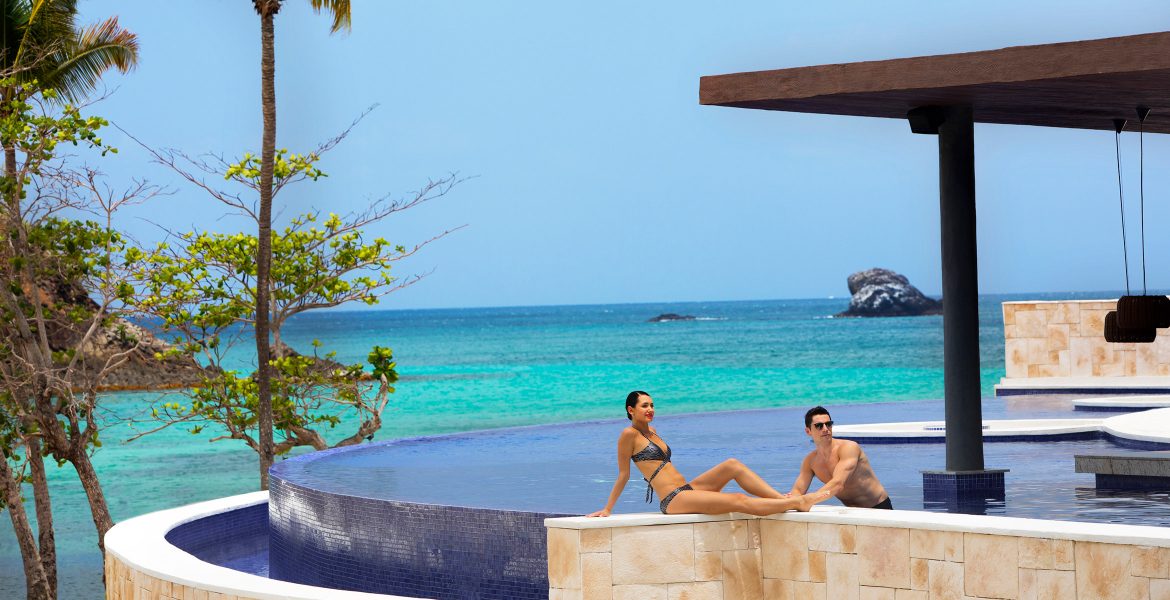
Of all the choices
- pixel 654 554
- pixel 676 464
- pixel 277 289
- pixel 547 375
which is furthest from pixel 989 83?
pixel 547 375

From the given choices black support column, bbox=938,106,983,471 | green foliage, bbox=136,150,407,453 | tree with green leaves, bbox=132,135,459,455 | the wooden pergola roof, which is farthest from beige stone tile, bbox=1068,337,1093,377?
black support column, bbox=938,106,983,471

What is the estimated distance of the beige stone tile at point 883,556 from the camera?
6719 mm

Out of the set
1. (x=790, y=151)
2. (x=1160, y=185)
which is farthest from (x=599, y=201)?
(x=1160, y=185)

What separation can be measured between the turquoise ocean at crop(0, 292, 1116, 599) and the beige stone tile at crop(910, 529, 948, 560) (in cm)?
1975

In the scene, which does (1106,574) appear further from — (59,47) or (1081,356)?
(1081,356)

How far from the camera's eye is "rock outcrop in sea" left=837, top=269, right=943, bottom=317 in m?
91.0

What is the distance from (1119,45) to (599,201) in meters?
79.5

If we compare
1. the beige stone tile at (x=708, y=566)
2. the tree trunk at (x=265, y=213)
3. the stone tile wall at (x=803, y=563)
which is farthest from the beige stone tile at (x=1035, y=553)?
the tree trunk at (x=265, y=213)

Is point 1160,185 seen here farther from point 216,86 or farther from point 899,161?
point 216,86

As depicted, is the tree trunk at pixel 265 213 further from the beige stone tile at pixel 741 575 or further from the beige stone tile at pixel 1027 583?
the beige stone tile at pixel 1027 583

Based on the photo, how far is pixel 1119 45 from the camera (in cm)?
806

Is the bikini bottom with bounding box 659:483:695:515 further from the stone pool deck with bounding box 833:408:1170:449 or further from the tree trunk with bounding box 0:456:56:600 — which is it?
the tree trunk with bounding box 0:456:56:600

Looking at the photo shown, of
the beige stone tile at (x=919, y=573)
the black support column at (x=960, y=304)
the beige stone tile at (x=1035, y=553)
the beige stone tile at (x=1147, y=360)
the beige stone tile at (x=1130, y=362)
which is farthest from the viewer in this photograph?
the beige stone tile at (x=1130, y=362)

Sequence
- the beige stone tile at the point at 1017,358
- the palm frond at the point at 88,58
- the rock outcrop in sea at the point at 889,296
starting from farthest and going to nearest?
the rock outcrop in sea at the point at 889,296 → the beige stone tile at the point at 1017,358 → the palm frond at the point at 88,58
